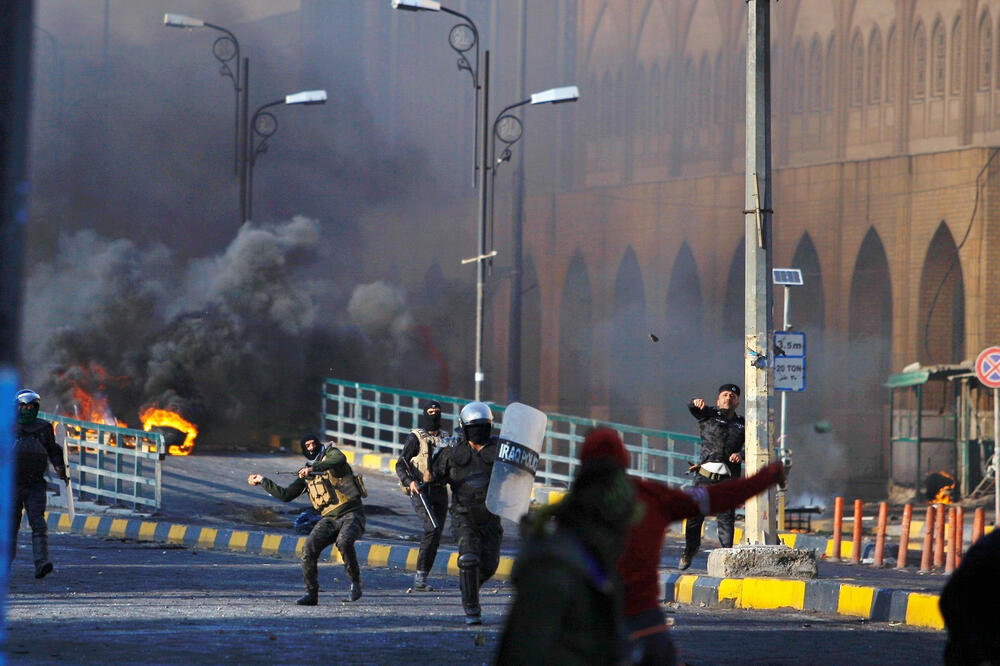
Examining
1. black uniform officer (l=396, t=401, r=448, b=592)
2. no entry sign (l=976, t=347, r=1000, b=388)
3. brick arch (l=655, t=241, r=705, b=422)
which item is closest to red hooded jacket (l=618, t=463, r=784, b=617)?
black uniform officer (l=396, t=401, r=448, b=592)

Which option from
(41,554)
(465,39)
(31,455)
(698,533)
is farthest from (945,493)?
(31,455)

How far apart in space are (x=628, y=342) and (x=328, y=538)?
94.3 ft

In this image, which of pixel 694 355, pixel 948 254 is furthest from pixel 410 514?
pixel 694 355

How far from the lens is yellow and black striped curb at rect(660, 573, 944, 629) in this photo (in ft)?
33.2

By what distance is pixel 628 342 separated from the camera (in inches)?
1512

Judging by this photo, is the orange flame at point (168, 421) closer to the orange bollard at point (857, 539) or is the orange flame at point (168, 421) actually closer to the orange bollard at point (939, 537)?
the orange bollard at point (857, 539)

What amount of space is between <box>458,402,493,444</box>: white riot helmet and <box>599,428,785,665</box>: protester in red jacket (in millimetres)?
4885

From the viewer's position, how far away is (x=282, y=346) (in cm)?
2647

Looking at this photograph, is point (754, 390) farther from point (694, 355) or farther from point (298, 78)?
point (298, 78)

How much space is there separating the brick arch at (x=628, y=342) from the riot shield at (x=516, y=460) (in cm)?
3045

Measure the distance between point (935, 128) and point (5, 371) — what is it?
30895 mm

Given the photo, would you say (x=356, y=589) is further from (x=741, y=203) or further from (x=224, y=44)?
(x=741, y=203)

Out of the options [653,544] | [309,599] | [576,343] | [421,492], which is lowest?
[309,599]

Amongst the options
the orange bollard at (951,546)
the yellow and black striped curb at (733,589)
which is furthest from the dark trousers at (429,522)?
the orange bollard at (951,546)
